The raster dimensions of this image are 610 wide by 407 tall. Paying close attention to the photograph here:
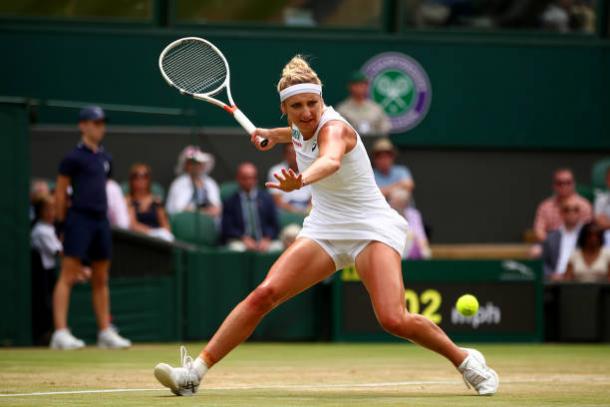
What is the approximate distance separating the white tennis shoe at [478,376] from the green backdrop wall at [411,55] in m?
8.39

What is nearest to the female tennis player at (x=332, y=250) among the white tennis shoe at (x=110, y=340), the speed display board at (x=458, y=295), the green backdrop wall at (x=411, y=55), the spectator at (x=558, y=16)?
the white tennis shoe at (x=110, y=340)

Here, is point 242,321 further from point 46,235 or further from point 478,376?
point 46,235

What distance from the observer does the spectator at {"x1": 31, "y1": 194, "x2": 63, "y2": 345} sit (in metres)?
11.9

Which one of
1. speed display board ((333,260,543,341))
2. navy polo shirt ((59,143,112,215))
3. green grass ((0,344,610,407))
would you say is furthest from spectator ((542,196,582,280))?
navy polo shirt ((59,143,112,215))

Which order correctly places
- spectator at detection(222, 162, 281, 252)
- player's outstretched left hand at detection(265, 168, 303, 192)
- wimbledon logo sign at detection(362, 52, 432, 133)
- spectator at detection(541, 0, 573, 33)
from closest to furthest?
player's outstretched left hand at detection(265, 168, 303, 192)
spectator at detection(222, 162, 281, 252)
wimbledon logo sign at detection(362, 52, 432, 133)
spectator at detection(541, 0, 573, 33)

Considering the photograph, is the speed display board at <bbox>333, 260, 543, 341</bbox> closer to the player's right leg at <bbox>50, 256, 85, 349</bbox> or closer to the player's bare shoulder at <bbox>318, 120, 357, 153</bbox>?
the player's right leg at <bbox>50, 256, 85, 349</bbox>

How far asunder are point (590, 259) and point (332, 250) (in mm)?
6993

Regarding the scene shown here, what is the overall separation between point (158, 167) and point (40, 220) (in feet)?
8.72

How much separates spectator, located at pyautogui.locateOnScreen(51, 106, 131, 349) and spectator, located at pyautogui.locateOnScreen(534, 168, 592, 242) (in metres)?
5.30

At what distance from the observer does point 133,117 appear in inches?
591

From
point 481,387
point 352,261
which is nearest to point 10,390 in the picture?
point 352,261

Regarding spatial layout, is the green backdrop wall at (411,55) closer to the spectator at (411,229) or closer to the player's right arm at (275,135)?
the spectator at (411,229)

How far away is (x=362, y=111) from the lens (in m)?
14.8

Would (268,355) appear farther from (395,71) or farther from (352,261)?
(395,71)
